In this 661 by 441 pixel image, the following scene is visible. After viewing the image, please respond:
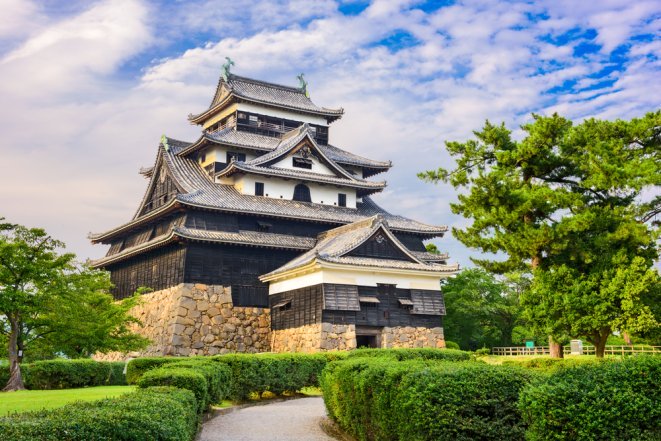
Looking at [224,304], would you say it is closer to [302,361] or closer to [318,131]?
[302,361]

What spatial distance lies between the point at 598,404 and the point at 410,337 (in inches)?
1041

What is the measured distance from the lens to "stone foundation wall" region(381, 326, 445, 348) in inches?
1309

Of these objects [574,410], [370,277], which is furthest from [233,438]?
[370,277]

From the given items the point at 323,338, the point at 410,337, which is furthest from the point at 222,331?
the point at 410,337

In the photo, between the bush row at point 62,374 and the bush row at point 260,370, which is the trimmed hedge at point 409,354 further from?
the bush row at point 62,374

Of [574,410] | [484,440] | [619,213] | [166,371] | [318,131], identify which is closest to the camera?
[574,410]

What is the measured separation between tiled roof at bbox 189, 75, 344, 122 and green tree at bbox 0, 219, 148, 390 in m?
24.3

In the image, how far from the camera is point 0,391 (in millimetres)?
22734

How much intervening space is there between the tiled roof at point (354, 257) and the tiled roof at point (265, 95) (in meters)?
16.0

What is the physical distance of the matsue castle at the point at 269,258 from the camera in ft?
108

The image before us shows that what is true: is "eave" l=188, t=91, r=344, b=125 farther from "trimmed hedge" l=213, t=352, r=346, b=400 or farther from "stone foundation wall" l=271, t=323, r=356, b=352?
"trimmed hedge" l=213, t=352, r=346, b=400

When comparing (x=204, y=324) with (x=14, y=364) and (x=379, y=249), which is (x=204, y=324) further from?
(x=14, y=364)

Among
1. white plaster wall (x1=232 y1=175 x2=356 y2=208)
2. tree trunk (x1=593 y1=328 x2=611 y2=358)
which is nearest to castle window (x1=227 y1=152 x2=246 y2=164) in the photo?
white plaster wall (x1=232 y1=175 x2=356 y2=208)

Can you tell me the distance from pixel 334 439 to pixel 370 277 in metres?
19.5
